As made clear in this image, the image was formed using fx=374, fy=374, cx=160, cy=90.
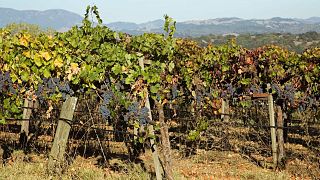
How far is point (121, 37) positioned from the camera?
18.8 feet

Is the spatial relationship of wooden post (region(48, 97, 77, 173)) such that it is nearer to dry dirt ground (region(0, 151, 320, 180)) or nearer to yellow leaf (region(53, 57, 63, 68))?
dry dirt ground (region(0, 151, 320, 180))

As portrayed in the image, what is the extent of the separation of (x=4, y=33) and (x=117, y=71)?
405 centimetres

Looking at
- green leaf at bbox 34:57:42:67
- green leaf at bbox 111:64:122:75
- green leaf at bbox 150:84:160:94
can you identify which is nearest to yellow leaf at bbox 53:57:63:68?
green leaf at bbox 34:57:42:67

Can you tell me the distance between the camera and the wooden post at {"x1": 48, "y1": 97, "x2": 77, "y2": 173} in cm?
609

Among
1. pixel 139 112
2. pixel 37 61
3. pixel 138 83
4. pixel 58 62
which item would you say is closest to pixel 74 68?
pixel 58 62

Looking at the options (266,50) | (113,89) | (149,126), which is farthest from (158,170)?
→ (266,50)

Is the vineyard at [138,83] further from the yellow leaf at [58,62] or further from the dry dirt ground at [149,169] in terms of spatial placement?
the dry dirt ground at [149,169]

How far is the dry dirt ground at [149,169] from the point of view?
605 centimetres

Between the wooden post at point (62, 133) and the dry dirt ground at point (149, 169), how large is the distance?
7.9 inches

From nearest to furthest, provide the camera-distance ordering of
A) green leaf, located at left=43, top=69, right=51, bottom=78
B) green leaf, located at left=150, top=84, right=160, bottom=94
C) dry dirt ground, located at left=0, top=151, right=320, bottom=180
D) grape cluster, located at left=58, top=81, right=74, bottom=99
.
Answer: green leaf, located at left=150, top=84, right=160, bottom=94
green leaf, located at left=43, top=69, right=51, bottom=78
grape cluster, located at left=58, top=81, right=74, bottom=99
dry dirt ground, located at left=0, top=151, right=320, bottom=180

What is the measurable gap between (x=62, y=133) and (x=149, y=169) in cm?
175

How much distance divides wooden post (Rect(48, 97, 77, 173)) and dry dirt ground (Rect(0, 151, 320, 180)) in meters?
0.20

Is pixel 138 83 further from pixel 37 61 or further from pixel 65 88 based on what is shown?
pixel 37 61

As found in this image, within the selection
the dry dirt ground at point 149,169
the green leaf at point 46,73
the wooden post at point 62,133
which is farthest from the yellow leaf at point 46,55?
the dry dirt ground at point 149,169
